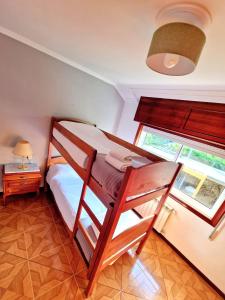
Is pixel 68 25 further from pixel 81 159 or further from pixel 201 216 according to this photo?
pixel 201 216

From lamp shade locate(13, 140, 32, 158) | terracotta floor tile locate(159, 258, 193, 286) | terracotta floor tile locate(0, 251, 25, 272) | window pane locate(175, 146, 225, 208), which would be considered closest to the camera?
terracotta floor tile locate(0, 251, 25, 272)

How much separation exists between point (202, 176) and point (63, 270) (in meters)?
2.16

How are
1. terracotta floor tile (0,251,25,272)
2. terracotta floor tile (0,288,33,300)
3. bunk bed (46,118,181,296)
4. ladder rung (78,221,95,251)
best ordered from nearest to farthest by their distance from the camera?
1. bunk bed (46,118,181,296)
2. terracotta floor tile (0,288,33,300)
3. ladder rung (78,221,95,251)
4. terracotta floor tile (0,251,25,272)

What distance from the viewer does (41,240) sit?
1.96 m

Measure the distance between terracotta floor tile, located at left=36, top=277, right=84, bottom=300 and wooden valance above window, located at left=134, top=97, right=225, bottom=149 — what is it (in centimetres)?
227

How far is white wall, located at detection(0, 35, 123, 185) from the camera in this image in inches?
80.1

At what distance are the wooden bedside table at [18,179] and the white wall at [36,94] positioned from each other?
8.5 inches

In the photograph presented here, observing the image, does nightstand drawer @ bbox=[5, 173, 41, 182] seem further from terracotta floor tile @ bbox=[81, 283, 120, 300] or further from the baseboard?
the baseboard

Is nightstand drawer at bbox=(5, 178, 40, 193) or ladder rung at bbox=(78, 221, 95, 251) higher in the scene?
ladder rung at bbox=(78, 221, 95, 251)

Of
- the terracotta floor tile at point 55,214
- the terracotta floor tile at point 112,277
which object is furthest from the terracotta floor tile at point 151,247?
the terracotta floor tile at point 55,214

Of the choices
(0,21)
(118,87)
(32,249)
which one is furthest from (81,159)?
(118,87)

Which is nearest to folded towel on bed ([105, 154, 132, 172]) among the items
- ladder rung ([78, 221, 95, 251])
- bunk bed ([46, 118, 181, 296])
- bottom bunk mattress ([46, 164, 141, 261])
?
bunk bed ([46, 118, 181, 296])

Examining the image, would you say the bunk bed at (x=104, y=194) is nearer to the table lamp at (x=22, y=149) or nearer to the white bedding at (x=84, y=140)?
the white bedding at (x=84, y=140)

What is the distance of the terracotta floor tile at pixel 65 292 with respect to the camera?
146cm
